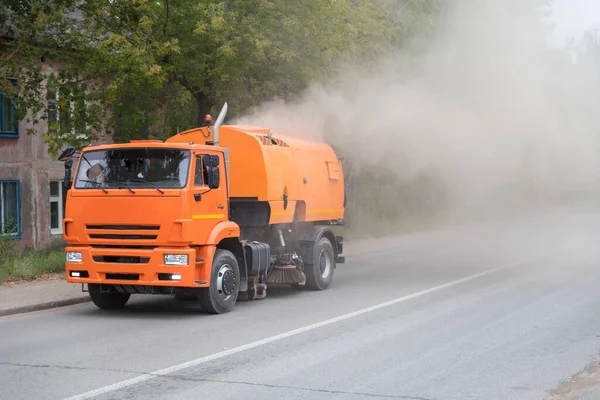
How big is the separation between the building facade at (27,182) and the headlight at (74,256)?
14197mm

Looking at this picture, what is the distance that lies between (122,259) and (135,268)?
277 mm

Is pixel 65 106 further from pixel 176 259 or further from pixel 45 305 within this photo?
pixel 176 259

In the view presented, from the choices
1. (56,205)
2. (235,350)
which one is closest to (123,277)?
(235,350)

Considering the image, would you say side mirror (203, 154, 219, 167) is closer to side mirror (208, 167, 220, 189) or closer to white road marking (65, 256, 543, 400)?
side mirror (208, 167, 220, 189)

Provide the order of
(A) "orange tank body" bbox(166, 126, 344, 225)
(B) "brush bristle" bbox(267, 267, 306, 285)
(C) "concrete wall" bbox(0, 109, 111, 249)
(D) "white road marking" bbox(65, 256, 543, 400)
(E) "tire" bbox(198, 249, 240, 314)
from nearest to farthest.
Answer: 1. (D) "white road marking" bbox(65, 256, 543, 400)
2. (E) "tire" bbox(198, 249, 240, 314)
3. (A) "orange tank body" bbox(166, 126, 344, 225)
4. (B) "brush bristle" bbox(267, 267, 306, 285)
5. (C) "concrete wall" bbox(0, 109, 111, 249)

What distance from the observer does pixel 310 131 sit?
686 inches

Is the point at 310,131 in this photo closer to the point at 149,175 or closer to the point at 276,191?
the point at 276,191

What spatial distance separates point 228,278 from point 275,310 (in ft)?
3.13

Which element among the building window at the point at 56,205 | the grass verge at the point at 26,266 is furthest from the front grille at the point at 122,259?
the building window at the point at 56,205

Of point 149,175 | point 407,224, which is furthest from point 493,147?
point 407,224

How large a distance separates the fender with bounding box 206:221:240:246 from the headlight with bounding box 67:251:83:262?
6.04ft

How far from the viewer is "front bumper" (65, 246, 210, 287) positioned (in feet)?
37.6

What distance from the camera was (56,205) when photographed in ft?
93.0

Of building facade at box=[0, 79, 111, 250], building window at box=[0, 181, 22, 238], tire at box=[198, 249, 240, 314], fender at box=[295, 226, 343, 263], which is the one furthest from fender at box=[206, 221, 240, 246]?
building window at box=[0, 181, 22, 238]
